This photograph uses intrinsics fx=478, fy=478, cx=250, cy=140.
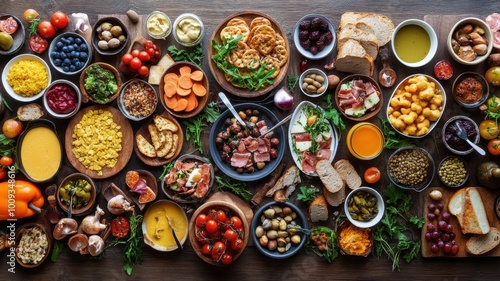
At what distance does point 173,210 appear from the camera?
11.3 feet

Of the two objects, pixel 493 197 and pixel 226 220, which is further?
pixel 493 197

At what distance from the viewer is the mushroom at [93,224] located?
3334mm

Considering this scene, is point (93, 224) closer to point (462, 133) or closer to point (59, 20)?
point (59, 20)

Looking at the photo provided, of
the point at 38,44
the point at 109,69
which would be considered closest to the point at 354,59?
the point at 109,69

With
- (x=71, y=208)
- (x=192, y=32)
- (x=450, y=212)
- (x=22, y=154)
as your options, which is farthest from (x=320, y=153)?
(x=22, y=154)

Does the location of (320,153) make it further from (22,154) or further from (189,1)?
(22,154)

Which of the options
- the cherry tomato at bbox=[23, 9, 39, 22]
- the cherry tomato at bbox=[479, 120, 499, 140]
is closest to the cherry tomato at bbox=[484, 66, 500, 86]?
the cherry tomato at bbox=[479, 120, 499, 140]

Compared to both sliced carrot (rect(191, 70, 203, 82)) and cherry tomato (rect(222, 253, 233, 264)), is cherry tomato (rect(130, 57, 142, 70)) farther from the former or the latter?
→ cherry tomato (rect(222, 253, 233, 264))

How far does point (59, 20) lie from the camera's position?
11.3ft

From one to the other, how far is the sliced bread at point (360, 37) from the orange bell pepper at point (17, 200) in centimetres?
244

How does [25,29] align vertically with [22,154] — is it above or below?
Answer: above

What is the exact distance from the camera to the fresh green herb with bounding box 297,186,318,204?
3.40m

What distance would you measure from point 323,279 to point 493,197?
4.49ft

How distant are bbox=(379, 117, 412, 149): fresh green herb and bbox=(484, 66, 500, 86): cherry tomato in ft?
2.42
